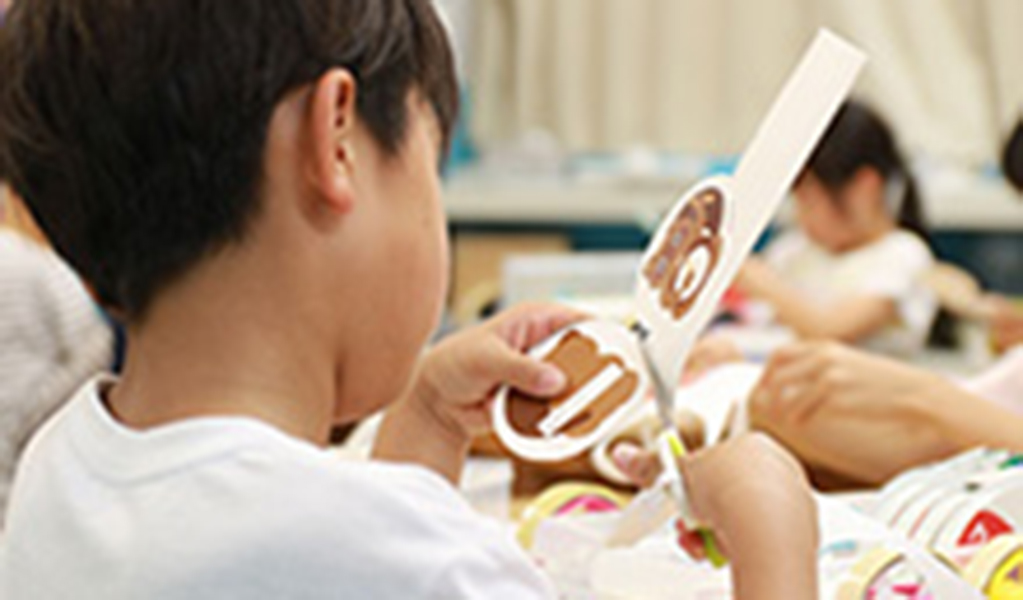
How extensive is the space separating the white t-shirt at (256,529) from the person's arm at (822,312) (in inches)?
63.0

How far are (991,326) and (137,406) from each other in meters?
1.66

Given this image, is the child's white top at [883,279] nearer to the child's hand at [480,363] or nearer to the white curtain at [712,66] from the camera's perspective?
the white curtain at [712,66]

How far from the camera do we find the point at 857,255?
2.30 metres

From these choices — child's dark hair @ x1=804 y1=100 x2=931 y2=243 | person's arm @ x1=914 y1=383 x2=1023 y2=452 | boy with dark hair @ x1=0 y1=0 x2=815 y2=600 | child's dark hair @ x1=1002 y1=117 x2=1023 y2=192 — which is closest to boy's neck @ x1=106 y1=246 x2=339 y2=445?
boy with dark hair @ x1=0 y1=0 x2=815 y2=600

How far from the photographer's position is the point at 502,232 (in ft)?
10.4

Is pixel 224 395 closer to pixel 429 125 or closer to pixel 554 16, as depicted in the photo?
pixel 429 125

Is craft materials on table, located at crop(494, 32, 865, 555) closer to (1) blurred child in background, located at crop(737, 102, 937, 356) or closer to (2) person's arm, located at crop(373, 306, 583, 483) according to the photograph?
(2) person's arm, located at crop(373, 306, 583, 483)

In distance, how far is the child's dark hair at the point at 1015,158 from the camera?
4.32 ft

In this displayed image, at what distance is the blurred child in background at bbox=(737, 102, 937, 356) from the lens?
2.12 metres

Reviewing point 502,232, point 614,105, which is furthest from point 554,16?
point 502,232

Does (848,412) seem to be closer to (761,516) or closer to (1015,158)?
(1015,158)

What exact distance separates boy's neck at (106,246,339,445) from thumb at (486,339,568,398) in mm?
217

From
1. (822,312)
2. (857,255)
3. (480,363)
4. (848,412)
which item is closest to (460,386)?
(480,363)

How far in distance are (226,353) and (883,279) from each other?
5.79 feet
